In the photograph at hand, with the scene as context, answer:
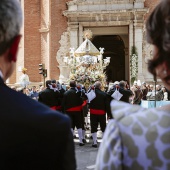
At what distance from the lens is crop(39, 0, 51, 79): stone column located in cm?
2647

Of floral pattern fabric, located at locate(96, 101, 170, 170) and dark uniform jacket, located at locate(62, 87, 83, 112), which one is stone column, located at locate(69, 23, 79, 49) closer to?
dark uniform jacket, located at locate(62, 87, 83, 112)

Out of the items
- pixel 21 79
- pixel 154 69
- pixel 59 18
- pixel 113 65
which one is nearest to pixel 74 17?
pixel 59 18

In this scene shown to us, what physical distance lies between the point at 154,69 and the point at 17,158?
0.81 m

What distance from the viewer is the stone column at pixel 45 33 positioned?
2647 cm

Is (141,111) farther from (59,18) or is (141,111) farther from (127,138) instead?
(59,18)

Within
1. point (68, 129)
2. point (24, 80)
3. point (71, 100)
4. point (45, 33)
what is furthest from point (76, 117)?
point (45, 33)

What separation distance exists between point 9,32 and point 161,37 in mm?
773

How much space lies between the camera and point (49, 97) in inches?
429

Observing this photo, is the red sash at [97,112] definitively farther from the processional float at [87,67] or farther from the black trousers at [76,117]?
the processional float at [87,67]

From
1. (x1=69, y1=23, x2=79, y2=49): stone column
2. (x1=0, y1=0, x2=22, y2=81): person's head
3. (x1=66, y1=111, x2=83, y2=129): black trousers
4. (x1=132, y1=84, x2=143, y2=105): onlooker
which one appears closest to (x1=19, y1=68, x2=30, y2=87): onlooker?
(x1=69, y1=23, x2=79, y2=49): stone column

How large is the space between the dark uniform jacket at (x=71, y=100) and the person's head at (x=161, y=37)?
904 cm

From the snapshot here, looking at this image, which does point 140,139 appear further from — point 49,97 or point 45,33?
A: point 45,33

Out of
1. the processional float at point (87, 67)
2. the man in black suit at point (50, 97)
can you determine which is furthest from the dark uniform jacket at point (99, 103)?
the processional float at point (87, 67)

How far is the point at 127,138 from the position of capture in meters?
1.68
